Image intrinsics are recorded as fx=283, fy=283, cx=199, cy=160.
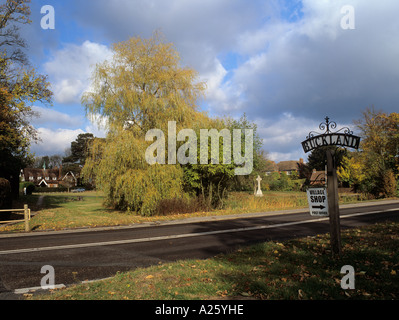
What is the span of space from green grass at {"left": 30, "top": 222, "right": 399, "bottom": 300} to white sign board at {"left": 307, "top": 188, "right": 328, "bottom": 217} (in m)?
1.02

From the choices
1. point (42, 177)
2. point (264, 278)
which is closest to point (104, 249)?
point (264, 278)

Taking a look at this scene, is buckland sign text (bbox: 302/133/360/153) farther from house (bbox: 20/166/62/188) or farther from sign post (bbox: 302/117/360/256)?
house (bbox: 20/166/62/188)

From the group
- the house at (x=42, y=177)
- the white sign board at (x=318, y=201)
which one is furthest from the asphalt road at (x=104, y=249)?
the house at (x=42, y=177)

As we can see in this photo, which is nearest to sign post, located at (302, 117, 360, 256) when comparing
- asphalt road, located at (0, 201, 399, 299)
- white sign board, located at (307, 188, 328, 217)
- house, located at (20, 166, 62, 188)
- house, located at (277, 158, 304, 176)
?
white sign board, located at (307, 188, 328, 217)

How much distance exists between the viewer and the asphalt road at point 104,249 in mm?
6422

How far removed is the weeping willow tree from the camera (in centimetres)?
1877

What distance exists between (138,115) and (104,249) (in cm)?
1497

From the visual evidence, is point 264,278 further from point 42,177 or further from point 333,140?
point 42,177

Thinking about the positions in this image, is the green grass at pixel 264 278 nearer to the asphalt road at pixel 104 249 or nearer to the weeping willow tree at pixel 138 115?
the asphalt road at pixel 104 249

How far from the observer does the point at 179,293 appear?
4727mm

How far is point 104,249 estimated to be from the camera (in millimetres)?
9000
